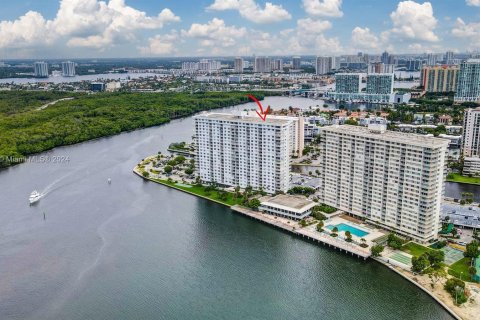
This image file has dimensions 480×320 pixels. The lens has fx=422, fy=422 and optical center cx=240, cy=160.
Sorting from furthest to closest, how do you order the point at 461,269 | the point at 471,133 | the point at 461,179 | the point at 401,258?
the point at 471,133
the point at 461,179
the point at 401,258
the point at 461,269

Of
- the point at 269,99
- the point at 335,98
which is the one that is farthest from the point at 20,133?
the point at 335,98

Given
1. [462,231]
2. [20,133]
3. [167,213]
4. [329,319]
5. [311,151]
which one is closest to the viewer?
[329,319]

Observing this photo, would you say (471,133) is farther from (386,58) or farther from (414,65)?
(386,58)

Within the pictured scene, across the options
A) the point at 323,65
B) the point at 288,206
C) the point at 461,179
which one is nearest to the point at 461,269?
the point at 288,206

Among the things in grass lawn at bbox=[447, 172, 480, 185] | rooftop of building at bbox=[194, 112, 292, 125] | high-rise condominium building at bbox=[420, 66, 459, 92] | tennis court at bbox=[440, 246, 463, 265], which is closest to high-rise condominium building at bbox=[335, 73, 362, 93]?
high-rise condominium building at bbox=[420, 66, 459, 92]

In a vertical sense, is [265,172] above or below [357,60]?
below

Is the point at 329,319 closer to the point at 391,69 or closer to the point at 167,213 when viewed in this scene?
the point at 167,213
